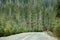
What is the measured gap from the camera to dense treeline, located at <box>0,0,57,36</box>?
13.8ft

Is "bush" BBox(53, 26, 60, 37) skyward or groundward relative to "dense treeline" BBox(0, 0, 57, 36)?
groundward

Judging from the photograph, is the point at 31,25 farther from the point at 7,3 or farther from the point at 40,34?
the point at 7,3

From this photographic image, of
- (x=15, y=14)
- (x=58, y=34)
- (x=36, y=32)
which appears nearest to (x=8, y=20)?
(x=15, y=14)

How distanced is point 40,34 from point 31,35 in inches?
4.9

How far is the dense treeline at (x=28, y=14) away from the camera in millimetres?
4211

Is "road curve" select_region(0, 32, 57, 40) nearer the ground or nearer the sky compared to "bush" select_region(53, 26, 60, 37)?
nearer the ground

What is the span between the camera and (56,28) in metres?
4.18

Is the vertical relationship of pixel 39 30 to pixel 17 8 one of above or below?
below

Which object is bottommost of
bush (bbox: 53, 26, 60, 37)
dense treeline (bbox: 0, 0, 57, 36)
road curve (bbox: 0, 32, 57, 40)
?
road curve (bbox: 0, 32, 57, 40)

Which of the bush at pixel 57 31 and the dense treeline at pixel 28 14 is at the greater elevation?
the dense treeline at pixel 28 14

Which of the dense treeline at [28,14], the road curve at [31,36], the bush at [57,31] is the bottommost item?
the road curve at [31,36]

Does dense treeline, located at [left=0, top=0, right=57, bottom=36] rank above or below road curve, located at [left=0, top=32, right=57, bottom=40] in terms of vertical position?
above

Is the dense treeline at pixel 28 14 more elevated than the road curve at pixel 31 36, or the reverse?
the dense treeline at pixel 28 14

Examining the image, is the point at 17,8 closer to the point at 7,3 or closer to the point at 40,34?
the point at 7,3
